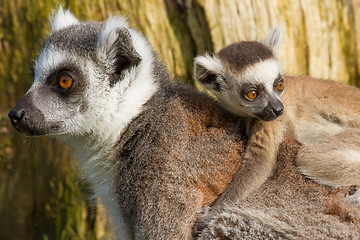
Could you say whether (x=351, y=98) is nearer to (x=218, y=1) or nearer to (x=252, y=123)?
(x=252, y=123)

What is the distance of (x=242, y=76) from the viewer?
4477 millimetres

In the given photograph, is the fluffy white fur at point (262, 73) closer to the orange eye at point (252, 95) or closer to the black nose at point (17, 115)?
the orange eye at point (252, 95)

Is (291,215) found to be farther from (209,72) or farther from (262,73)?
(209,72)

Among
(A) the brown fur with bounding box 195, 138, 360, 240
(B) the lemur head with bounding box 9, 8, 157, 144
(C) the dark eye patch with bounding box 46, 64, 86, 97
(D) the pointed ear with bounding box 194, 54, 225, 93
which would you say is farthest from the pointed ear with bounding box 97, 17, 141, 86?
(A) the brown fur with bounding box 195, 138, 360, 240

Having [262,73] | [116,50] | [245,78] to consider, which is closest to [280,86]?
[262,73]

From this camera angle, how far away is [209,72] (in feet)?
15.3

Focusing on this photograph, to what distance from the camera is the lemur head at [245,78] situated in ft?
14.1

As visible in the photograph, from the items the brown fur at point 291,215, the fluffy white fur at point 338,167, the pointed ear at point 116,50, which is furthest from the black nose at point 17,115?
the fluffy white fur at point 338,167

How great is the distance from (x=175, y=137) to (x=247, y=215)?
90cm

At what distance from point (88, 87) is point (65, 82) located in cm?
21

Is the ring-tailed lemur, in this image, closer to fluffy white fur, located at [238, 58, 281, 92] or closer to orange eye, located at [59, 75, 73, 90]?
orange eye, located at [59, 75, 73, 90]

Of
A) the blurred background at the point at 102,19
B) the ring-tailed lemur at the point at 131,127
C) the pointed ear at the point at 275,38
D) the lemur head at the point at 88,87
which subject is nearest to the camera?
the ring-tailed lemur at the point at 131,127

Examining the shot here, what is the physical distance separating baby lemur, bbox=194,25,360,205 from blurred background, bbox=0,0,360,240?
1.01m

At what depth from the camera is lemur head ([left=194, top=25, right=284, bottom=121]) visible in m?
4.30
